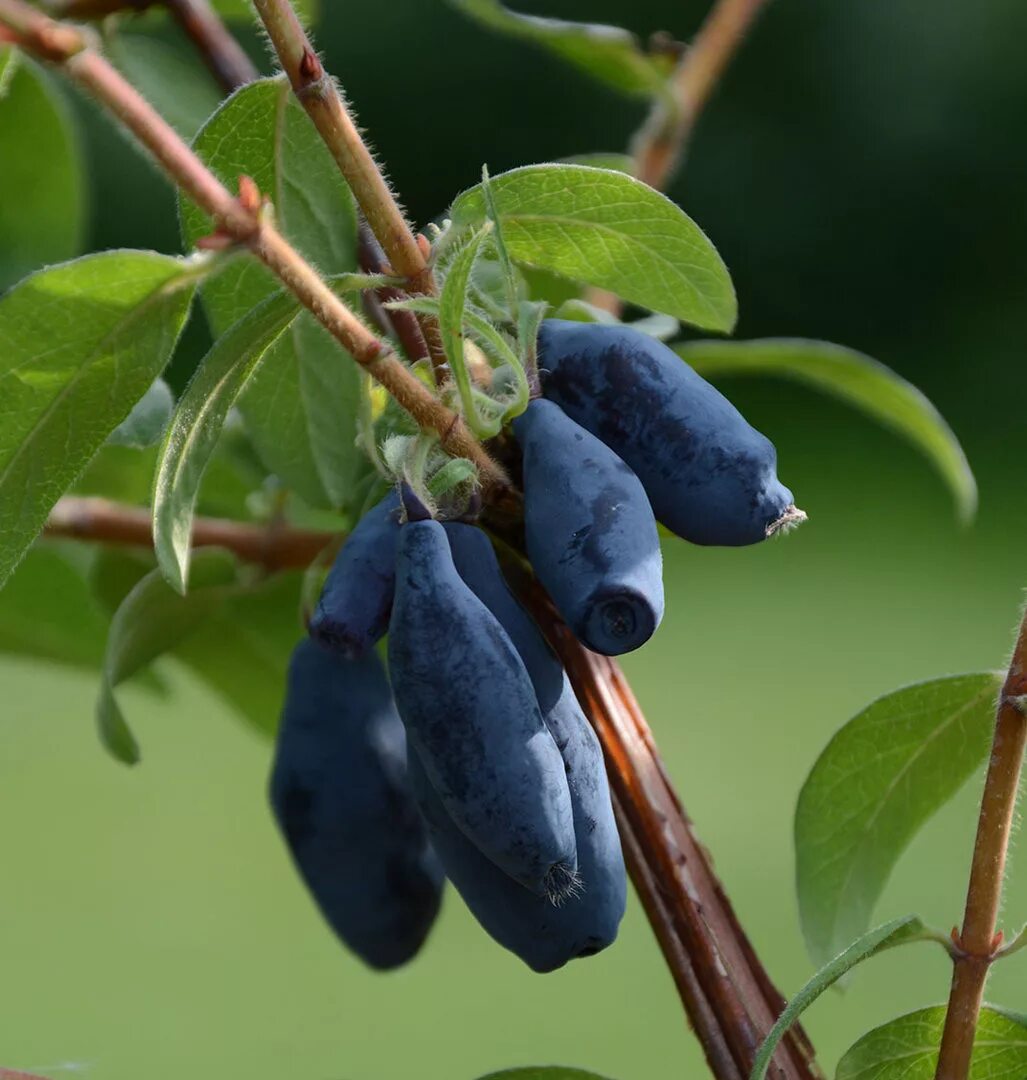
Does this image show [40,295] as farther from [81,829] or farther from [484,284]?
[81,829]

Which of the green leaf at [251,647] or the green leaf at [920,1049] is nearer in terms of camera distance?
the green leaf at [920,1049]

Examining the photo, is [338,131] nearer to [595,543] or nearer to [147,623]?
[595,543]

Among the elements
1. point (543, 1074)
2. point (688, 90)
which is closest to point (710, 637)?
point (688, 90)

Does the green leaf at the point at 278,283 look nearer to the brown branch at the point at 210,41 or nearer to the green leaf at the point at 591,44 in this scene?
the brown branch at the point at 210,41

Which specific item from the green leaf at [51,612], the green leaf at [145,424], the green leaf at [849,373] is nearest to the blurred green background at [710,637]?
the green leaf at [51,612]

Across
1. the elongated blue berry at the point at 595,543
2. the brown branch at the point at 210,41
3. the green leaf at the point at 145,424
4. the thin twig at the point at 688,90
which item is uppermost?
the elongated blue berry at the point at 595,543

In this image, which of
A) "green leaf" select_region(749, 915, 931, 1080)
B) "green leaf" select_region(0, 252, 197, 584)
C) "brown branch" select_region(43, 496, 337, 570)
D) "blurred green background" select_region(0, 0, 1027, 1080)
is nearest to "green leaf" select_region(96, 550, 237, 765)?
"brown branch" select_region(43, 496, 337, 570)
